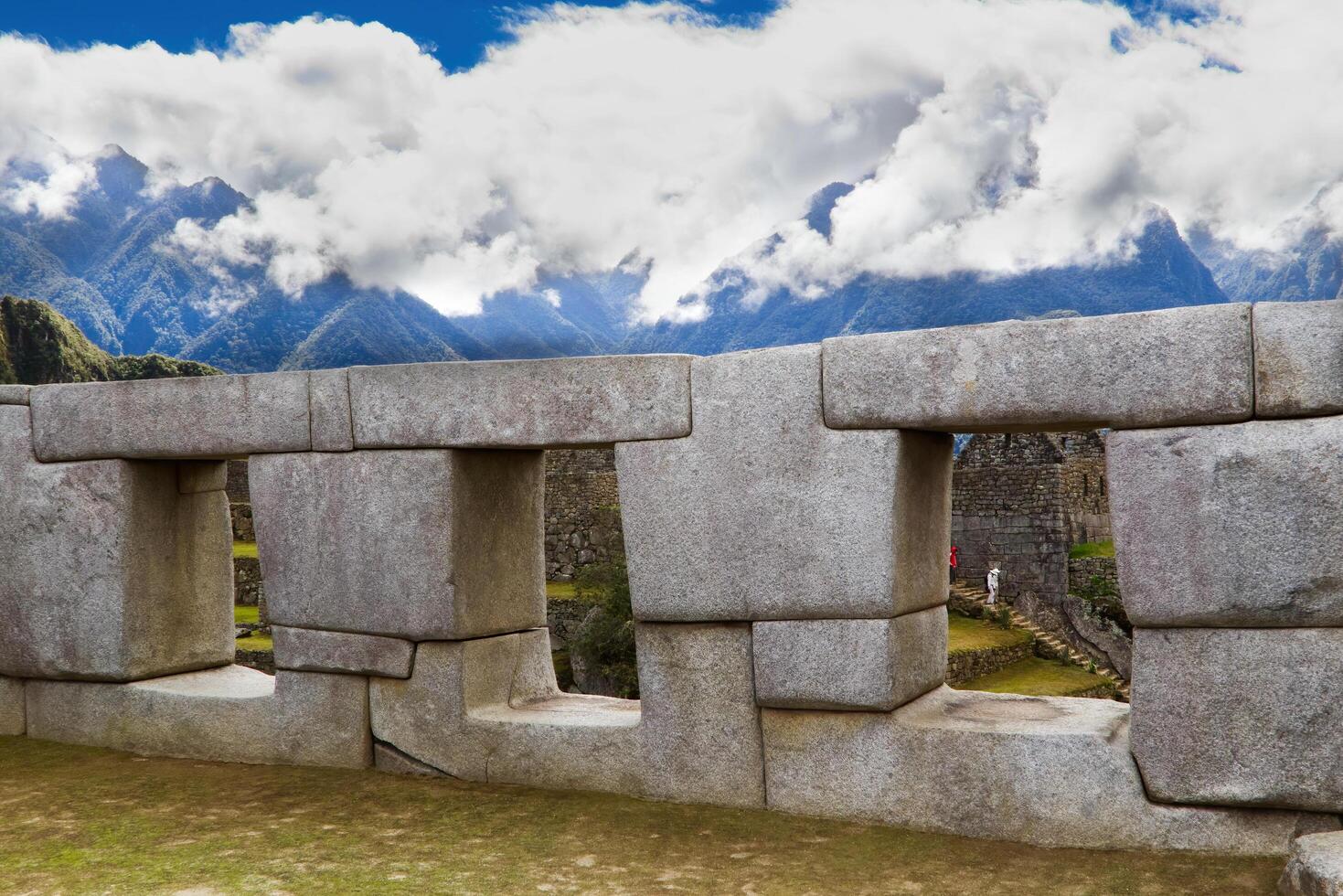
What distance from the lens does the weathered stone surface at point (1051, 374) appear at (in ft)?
13.4

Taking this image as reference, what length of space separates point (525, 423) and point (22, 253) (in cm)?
6530

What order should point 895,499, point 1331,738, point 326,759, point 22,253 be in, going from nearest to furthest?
point 1331,738
point 895,499
point 326,759
point 22,253

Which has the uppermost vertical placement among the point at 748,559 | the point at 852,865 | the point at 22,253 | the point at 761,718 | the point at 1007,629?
the point at 22,253

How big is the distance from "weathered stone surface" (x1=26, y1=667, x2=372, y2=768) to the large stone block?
383mm

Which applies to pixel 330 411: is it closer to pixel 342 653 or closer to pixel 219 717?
pixel 342 653

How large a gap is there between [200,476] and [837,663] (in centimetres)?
377

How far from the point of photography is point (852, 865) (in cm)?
428

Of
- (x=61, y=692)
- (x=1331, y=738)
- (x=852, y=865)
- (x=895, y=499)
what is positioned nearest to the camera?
(x=1331, y=738)

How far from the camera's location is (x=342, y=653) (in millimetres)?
5738

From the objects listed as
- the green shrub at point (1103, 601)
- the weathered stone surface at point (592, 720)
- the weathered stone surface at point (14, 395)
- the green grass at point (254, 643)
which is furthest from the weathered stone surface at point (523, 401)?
the green shrub at point (1103, 601)

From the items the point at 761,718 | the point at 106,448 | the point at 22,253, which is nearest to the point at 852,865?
the point at 761,718

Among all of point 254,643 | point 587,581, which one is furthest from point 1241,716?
point 587,581

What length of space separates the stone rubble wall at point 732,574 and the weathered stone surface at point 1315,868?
350mm

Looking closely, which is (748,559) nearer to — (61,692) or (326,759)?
(326,759)
